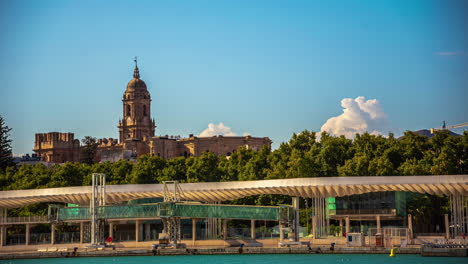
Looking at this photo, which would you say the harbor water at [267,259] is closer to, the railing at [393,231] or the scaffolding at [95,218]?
the scaffolding at [95,218]

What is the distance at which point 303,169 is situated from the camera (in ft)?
313

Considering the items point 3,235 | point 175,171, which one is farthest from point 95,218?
point 175,171

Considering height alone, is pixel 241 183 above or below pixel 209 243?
above

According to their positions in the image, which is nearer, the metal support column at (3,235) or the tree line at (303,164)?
the metal support column at (3,235)

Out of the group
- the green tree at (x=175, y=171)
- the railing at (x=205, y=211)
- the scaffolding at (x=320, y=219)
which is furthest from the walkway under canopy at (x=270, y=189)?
the green tree at (x=175, y=171)

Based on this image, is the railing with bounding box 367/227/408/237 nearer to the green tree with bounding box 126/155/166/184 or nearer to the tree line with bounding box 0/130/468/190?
the tree line with bounding box 0/130/468/190

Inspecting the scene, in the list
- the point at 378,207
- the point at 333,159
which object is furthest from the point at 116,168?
the point at 378,207

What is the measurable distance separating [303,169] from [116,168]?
30738 mm

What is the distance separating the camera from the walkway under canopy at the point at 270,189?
7312 centimetres

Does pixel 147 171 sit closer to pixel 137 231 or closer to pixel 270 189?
pixel 137 231

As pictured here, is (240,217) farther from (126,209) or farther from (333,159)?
(333,159)

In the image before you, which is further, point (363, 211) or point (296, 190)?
point (363, 211)

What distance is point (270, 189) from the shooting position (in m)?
78.2

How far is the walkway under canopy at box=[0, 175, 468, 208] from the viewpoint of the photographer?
73125 millimetres
